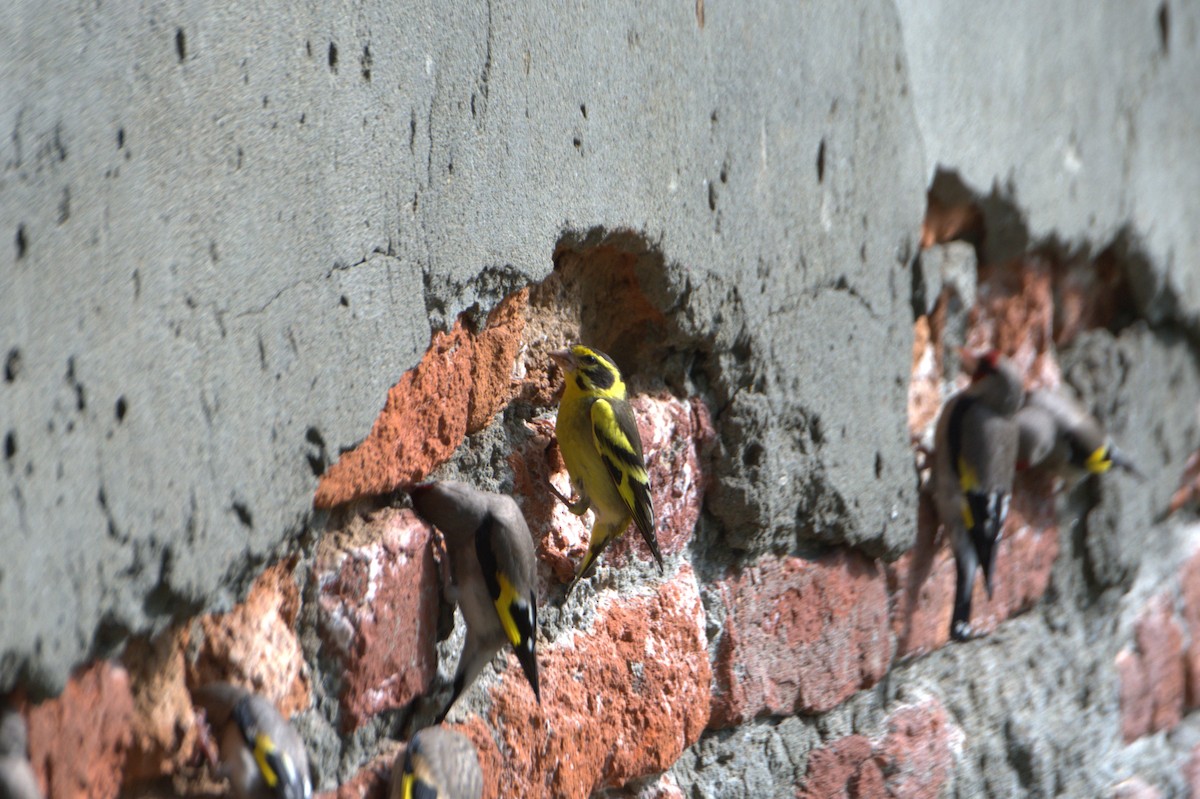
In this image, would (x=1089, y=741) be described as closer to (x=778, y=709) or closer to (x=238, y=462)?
(x=778, y=709)

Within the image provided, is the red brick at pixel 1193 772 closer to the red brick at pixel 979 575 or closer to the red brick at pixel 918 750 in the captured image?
the red brick at pixel 979 575

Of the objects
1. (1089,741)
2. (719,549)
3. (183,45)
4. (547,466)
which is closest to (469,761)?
(547,466)

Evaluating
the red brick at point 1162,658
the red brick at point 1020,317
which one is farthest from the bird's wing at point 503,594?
the red brick at point 1162,658

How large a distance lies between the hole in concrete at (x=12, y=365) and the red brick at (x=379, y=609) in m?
0.47

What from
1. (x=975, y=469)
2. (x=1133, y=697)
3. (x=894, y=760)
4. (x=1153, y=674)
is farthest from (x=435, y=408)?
(x=1153, y=674)

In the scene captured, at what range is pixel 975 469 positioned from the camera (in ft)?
8.53

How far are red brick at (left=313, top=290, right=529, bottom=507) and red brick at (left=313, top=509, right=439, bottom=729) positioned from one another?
2.2 inches

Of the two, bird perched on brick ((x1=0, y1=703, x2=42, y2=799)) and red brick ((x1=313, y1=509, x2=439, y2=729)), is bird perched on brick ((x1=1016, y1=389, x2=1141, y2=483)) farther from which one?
bird perched on brick ((x1=0, y1=703, x2=42, y2=799))

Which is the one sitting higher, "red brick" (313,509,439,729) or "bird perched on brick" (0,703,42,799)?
→ "red brick" (313,509,439,729)

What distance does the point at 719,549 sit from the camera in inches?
80.6

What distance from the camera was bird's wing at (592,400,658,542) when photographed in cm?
182

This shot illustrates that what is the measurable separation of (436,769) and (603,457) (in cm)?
59

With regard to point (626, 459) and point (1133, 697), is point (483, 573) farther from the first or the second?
point (1133, 697)

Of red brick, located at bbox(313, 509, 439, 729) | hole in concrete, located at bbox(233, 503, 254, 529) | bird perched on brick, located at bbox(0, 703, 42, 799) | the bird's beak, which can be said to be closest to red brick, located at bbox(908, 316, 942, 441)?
the bird's beak
